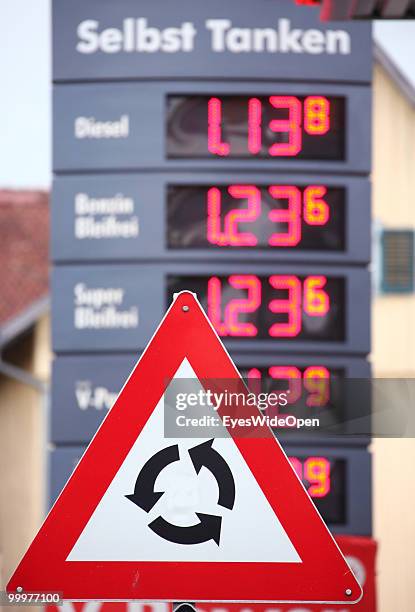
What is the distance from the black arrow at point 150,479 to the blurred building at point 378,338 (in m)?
8.30

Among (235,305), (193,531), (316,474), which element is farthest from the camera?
(316,474)

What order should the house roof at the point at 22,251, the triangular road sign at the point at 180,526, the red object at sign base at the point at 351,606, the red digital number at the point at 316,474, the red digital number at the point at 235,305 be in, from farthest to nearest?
1. the house roof at the point at 22,251
2. the red digital number at the point at 316,474
3. the red digital number at the point at 235,305
4. the red object at sign base at the point at 351,606
5. the triangular road sign at the point at 180,526

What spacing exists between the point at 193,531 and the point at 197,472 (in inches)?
5.9

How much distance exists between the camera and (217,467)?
346cm

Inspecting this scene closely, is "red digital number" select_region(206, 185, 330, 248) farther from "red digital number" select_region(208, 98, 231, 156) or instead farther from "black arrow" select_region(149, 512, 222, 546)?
"black arrow" select_region(149, 512, 222, 546)

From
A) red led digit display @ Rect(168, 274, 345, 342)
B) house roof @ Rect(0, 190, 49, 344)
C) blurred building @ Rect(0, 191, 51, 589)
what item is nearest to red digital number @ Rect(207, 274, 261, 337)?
red led digit display @ Rect(168, 274, 345, 342)

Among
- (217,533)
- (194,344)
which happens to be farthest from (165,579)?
(194,344)

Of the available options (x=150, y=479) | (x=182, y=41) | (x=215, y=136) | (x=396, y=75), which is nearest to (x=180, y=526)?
(x=150, y=479)

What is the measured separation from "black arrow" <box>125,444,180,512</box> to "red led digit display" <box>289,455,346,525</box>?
3144mm

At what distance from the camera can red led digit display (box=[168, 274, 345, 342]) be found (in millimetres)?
6383

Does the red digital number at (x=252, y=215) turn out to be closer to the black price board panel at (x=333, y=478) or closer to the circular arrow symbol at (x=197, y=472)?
the black price board panel at (x=333, y=478)

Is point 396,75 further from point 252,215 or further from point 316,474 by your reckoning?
point 316,474

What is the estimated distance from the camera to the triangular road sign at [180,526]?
342cm

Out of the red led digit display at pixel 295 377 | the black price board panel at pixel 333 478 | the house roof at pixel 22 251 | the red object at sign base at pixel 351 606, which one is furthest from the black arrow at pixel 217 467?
the house roof at pixel 22 251
